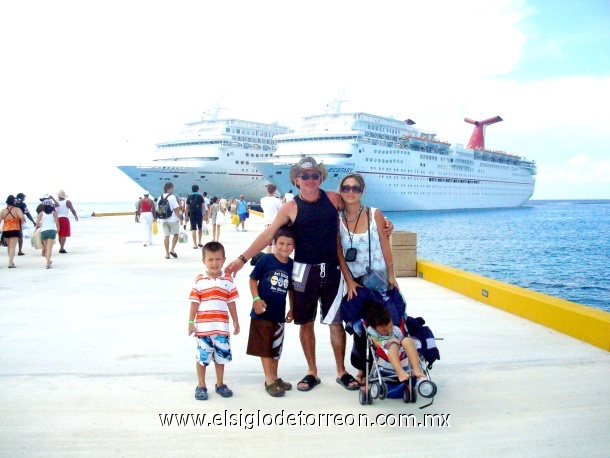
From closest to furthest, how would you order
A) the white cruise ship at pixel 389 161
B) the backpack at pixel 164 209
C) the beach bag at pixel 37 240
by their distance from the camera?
the backpack at pixel 164 209 < the beach bag at pixel 37 240 < the white cruise ship at pixel 389 161

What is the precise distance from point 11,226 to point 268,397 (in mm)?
7347

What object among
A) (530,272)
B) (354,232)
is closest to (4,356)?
(354,232)

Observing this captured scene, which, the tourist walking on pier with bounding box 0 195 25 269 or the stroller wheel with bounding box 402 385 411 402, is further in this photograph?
the tourist walking on pier with bounding box 0 195 25 269

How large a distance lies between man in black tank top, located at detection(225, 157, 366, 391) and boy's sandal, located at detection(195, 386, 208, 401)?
1.91ft

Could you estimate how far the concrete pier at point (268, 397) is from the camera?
247cm

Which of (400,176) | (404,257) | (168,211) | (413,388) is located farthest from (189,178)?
(413,388)

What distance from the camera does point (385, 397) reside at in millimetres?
2920

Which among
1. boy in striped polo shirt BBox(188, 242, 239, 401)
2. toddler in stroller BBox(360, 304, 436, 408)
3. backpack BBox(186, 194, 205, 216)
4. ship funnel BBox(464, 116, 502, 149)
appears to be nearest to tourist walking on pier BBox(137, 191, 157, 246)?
backpack BBox(186, 194, 205, 216)

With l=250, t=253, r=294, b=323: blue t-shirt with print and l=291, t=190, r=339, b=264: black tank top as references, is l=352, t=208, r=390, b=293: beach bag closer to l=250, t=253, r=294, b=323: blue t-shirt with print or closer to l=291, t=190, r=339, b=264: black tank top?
→ l=291, t=190, r=339, b=264: black tank top

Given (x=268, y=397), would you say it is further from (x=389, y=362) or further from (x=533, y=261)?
(x=533, y=261)

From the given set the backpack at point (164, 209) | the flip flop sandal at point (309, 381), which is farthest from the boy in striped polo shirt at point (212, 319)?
the backpack at point (164, 209)

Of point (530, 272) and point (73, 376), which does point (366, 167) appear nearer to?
point (530, 272)

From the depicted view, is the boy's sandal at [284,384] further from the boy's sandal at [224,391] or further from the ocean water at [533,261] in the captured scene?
the ocean water at [533,261]

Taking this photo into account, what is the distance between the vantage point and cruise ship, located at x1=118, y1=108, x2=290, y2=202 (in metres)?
51.9
